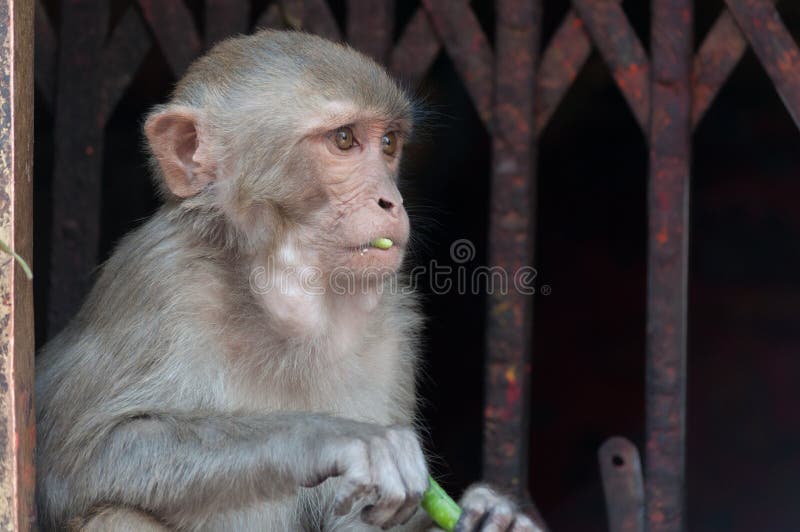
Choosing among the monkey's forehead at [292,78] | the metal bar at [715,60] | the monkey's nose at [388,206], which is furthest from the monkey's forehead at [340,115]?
the metal bar at [715,60]

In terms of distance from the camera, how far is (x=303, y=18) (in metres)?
4.21

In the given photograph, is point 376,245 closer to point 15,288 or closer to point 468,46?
point 15,288

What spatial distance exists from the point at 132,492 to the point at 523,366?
147 cm

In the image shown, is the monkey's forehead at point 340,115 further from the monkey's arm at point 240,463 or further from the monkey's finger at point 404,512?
the monkey's finger at point 404,512

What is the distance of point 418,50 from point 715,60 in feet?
3.21

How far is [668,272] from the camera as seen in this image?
3.73 metres

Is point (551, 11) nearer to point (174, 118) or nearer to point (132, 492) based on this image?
point (174, 118)

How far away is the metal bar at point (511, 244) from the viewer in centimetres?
386

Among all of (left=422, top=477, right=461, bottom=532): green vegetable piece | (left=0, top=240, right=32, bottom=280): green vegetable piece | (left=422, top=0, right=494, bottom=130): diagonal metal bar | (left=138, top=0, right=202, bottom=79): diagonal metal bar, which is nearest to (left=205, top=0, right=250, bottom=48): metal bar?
(left=138, top=0, right=202, bottom=79): diagonal metal bar

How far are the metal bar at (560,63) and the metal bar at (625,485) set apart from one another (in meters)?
1.06

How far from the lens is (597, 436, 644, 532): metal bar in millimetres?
3705

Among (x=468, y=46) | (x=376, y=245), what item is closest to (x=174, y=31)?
(x=468, y=46)

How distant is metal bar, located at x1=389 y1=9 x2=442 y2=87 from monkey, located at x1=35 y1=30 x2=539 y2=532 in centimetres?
77

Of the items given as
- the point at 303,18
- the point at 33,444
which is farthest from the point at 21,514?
the point at 303,18
